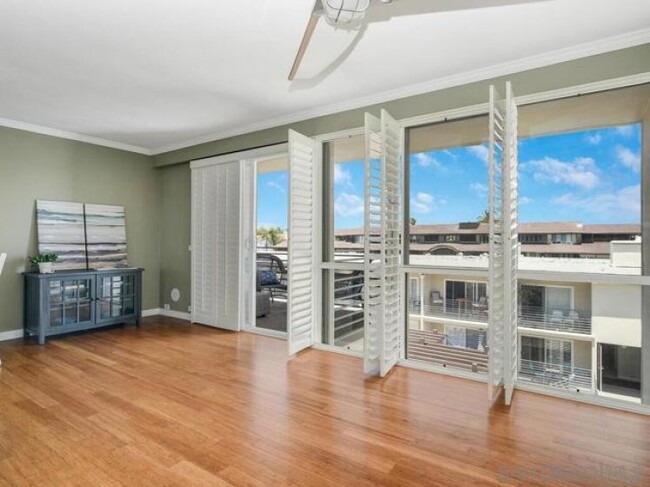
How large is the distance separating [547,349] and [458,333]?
0.65 m

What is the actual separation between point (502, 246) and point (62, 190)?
4.87 metres

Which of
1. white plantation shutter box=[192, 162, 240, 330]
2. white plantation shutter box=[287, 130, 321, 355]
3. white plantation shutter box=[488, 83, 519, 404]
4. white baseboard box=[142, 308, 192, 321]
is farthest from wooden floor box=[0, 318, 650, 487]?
white baseboard box=[142, 308, 192, 321]

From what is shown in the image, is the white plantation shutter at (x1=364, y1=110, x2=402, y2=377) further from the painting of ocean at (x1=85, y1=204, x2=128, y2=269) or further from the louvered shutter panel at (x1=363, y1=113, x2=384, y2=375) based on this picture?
the painting of ocean at (x1=85, y1=204, x2=128, y2=269)

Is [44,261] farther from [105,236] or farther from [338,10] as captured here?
[338,10]

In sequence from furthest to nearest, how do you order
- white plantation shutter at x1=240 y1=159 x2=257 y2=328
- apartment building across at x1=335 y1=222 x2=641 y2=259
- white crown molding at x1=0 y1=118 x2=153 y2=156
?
white plantation shutter at x1=240 y1=159 x2=257 y2=328 → white crown molding at x1=0 y1=118 x2=153 y2=156 → apartment building across at x1=335 y1=222 x2=641 y2=259

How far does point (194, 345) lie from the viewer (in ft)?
13.4

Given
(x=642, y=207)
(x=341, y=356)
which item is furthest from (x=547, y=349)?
(x=341, y=356)

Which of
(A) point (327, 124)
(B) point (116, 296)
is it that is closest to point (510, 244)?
(A) point (327, 124)

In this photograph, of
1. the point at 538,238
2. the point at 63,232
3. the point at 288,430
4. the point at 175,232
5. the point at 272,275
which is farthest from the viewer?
the point at 175,232

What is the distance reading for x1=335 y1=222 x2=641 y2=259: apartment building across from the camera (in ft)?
8.80

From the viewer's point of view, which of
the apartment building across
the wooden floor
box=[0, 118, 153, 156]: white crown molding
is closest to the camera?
the wooden floor

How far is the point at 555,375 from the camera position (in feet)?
9.34

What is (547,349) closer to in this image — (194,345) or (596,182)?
(596,182)

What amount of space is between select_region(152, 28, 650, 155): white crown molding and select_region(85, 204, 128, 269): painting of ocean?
2.14m
